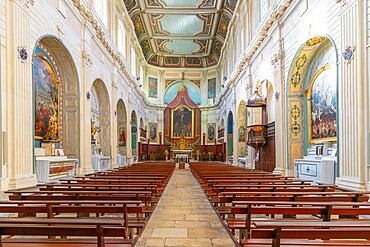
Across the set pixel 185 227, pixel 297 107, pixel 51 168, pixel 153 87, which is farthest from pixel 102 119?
pixel 153 87

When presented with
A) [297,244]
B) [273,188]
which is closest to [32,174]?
[273,188]

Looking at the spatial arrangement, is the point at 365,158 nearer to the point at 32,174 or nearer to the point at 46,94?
the point at 32,174

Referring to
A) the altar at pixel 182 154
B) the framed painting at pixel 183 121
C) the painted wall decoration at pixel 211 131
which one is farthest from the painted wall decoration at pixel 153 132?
the painted wall decoration at pixel 211 131

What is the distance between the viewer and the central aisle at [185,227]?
Result: 3911 mm

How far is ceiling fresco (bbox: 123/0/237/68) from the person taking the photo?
19453 millimetres

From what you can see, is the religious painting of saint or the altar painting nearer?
the religious painting of saint

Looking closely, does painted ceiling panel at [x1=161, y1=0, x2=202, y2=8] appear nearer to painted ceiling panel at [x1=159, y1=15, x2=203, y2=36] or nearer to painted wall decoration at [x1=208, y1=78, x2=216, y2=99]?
painted ceiling panel at [x1=159, y1=15, x2=203, y2=36]

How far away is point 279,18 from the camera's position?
11.1m

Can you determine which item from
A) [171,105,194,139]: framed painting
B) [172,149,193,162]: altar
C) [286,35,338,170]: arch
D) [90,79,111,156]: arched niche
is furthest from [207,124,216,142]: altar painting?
[286,35,338,170]: arch

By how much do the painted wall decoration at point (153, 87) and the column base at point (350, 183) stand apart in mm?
24345

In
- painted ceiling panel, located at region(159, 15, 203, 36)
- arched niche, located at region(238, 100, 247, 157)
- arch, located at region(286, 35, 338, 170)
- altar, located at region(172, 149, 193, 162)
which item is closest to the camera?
arch, located at region(286, 35, 338, 170)

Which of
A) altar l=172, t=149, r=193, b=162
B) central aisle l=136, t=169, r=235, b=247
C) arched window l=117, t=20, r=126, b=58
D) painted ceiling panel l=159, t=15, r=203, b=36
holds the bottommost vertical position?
altar l=172, t=149, r=193, b=162

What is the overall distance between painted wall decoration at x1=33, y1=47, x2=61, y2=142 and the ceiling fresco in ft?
32.2

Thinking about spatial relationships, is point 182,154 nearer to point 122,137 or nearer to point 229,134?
point 229,134
